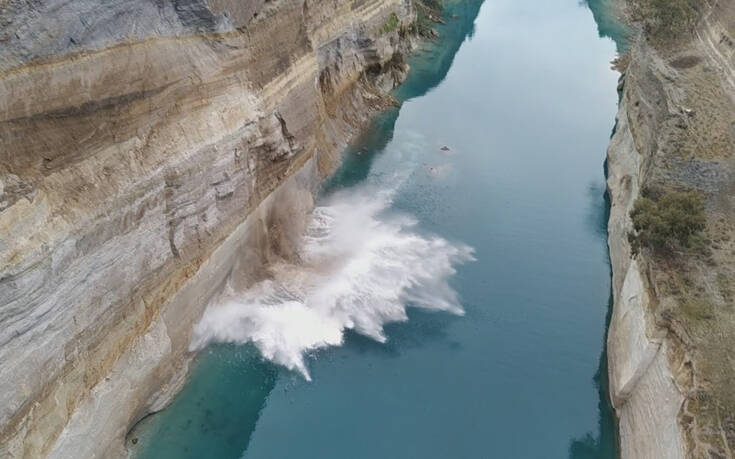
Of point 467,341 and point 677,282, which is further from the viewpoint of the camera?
point 467,341

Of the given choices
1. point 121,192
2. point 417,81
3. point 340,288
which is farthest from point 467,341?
point 417,81

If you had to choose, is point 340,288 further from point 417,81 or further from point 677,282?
point 417,81

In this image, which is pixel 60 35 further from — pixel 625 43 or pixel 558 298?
pixel 625 43

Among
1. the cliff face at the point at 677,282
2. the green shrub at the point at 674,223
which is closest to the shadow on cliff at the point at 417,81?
the cliff face at the point at 677,282

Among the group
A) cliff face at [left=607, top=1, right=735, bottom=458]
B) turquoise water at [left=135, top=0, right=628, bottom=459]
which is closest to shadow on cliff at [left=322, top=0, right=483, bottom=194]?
turquoise water at [left=135, top=0, right=628, bottom=459]

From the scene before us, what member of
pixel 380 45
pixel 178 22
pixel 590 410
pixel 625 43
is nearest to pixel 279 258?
pixel 178 22

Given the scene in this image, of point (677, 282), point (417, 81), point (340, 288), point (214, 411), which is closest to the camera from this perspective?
point (214, 411)
